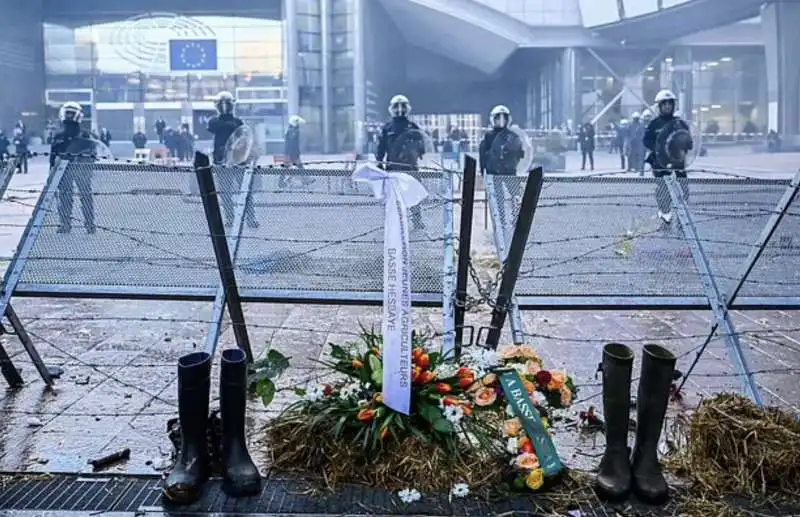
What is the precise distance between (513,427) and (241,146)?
10.8 metres

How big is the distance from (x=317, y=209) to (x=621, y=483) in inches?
96.8

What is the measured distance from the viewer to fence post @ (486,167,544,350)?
168 inches

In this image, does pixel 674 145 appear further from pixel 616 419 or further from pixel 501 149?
pixel 616 419

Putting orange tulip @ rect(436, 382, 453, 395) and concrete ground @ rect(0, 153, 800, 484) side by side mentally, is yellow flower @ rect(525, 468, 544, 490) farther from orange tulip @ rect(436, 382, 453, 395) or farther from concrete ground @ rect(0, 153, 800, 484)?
orange tulip @ rect(436, 382, 453, 395)

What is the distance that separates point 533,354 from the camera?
13.7ft

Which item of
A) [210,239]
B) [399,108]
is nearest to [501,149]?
[399,108]

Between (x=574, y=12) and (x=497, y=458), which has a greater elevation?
(x=574, y=12)

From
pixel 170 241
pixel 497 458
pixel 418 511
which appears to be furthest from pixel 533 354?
pixel 170 241

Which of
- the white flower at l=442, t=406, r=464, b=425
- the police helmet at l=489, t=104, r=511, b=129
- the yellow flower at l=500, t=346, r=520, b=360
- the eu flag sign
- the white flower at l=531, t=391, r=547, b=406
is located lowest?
the white flower at l=442, t=406, r=464, b=425

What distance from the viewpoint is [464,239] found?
14.7 ft

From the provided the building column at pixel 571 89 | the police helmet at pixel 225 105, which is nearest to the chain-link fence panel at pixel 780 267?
the police helmet at pixel 225 105

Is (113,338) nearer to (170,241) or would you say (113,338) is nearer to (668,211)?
(170,241)

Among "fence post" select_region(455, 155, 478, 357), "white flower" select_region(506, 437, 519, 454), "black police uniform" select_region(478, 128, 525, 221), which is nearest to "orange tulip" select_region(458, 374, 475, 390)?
"fence post" select_region(455, 155, 478, 357)

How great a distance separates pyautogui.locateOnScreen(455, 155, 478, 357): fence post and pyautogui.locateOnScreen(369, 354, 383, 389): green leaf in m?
0.44
